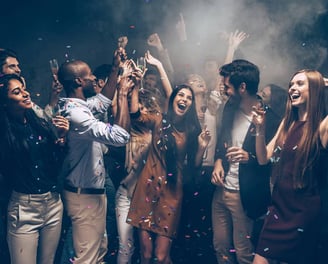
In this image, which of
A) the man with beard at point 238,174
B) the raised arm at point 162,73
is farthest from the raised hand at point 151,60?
the man with beard at point 238,174

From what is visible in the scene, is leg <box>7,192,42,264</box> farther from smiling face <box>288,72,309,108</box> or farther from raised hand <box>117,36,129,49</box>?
smiling face <box>288,72,309,108</box>

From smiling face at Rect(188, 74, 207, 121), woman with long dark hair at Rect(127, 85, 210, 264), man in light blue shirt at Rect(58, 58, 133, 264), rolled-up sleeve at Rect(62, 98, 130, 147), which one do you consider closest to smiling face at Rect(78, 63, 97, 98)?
man in light blue shirt at Rect(58, 58, 133, 264)

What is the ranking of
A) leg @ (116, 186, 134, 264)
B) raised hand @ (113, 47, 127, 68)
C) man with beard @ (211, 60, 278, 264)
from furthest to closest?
1. raised hand @ (113, 47, 127, 68)
2. leg @ (116, 186, 134, 264)
3. man with beard @ (211, 60, 278, 264)

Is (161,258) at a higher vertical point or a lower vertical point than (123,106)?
lower

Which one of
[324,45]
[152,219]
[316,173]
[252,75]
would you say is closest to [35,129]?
[152,219]

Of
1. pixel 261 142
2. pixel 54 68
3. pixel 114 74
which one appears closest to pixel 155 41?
pixel 114 74

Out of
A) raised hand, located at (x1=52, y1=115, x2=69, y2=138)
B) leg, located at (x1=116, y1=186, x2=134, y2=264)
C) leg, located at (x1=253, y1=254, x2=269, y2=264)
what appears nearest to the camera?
leg, located at (x1=253, y1=254, x2=269, y2=264)

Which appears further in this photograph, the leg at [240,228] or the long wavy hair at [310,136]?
the leg at [240,228]

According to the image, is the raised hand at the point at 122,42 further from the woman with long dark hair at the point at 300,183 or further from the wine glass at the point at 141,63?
the woman with long dark hair at the point at 300,183

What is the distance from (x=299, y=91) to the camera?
4.09 m

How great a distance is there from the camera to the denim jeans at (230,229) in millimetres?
4305

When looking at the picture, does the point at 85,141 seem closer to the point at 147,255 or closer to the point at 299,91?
the point at 147,255

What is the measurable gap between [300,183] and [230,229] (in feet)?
2.43

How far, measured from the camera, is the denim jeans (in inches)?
169
